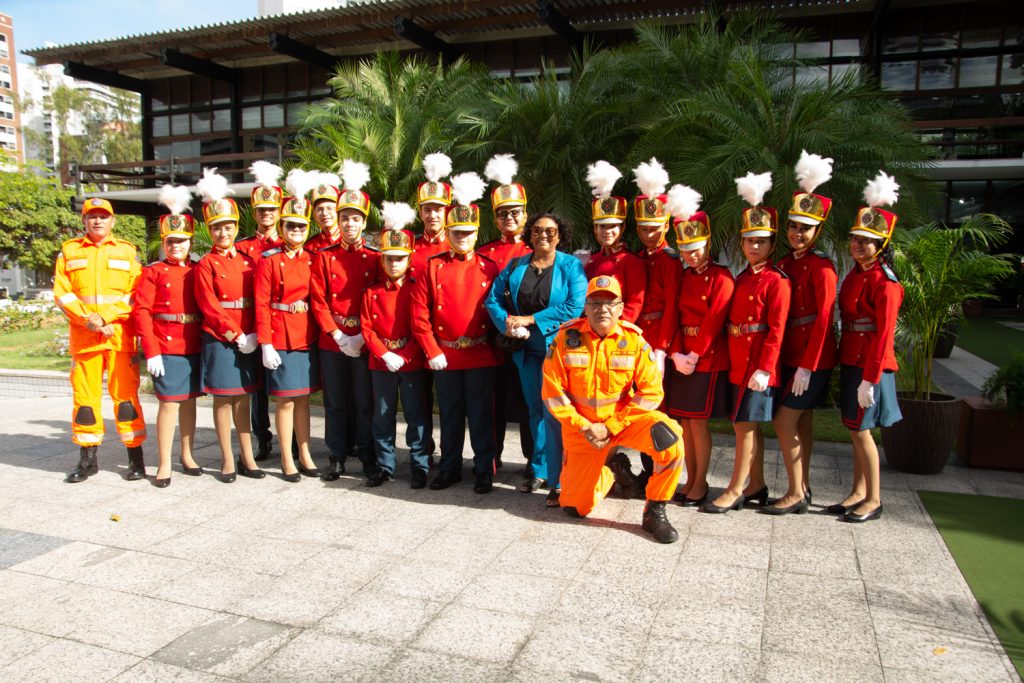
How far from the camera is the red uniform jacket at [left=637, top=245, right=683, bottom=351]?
5.09 metres

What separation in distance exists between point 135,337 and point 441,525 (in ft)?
10.1

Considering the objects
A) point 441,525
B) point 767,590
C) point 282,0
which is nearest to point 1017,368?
point 767,590

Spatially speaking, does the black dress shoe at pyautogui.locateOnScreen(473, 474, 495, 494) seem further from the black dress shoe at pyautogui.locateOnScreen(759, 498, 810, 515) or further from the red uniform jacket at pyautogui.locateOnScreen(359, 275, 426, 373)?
the black dress shoe at pyautogui.locateOnScreen(759, 498, 810, 515)

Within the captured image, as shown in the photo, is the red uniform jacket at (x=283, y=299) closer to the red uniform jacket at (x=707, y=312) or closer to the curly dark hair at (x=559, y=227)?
the curly dark hair at (x=559, y=227)

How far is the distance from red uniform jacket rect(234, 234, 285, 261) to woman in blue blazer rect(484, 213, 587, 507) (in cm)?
187

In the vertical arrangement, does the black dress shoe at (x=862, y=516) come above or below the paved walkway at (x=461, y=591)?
above

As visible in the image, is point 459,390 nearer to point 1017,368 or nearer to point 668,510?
point 668,510

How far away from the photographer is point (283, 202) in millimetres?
5785

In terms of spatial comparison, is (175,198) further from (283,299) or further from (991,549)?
(991,549)

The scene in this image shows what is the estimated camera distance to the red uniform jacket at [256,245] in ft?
19.4

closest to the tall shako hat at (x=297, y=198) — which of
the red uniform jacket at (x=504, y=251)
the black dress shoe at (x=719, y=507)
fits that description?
the red uniform jacket at (x=504, y=251)

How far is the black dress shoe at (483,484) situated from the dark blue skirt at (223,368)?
190 cm

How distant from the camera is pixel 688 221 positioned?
490 cm

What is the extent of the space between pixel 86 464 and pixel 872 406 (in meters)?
5.62
